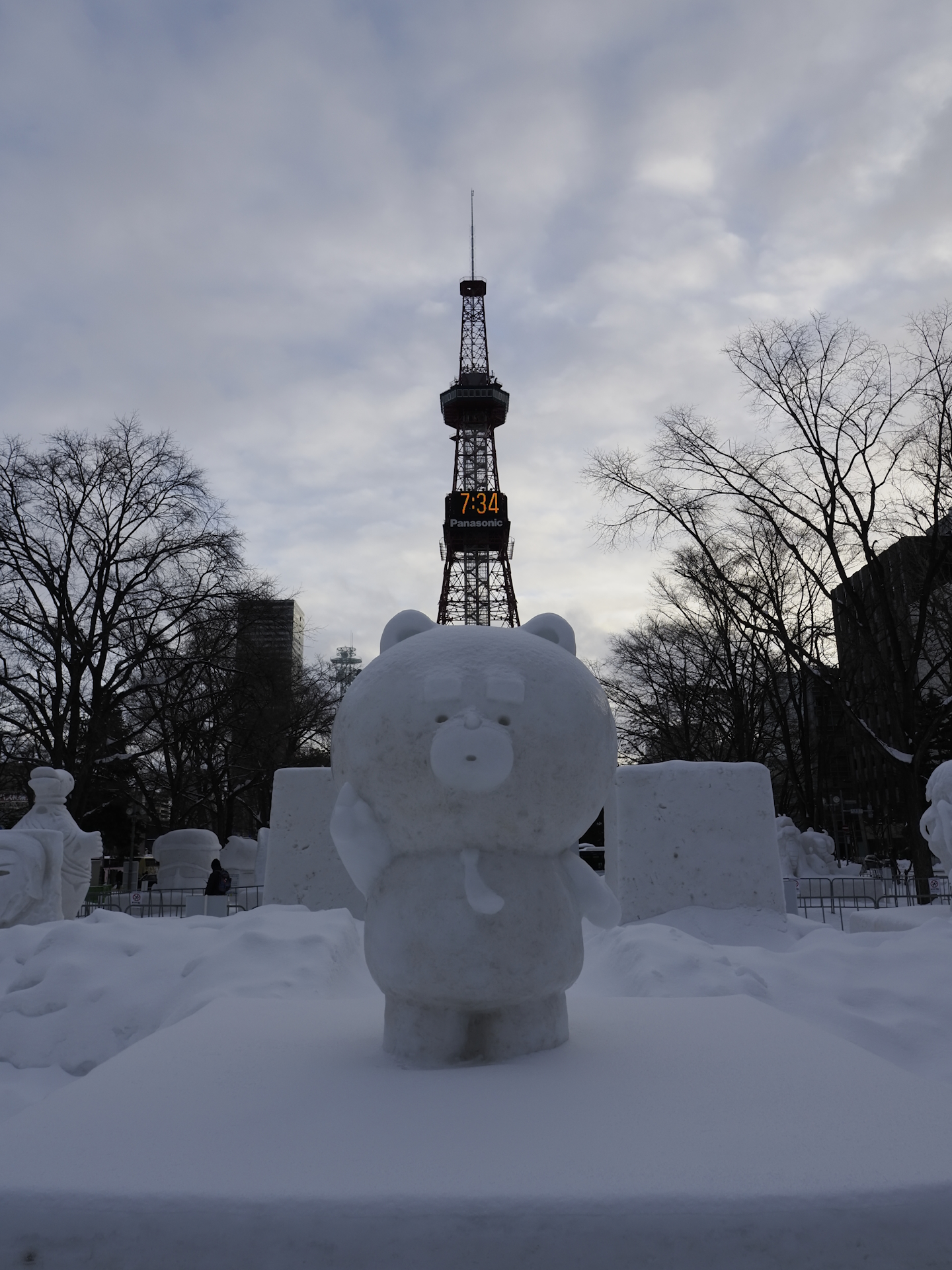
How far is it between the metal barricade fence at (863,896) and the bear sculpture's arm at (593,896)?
734cm

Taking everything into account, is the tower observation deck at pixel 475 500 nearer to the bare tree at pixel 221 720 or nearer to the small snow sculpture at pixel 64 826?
the bare tree at pixel 221 720

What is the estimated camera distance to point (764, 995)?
19.6 feet

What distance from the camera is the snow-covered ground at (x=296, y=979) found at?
5.35m

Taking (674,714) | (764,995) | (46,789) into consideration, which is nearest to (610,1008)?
(764,995)

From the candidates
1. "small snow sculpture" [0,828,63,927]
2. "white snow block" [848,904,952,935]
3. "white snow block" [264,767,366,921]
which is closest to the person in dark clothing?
"white snow block" [264,767,366,921]

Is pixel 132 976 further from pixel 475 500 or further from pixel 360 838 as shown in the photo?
pixel 475 500

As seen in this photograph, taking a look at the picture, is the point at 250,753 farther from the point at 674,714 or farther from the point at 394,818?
the point at 394,818

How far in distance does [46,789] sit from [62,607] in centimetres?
822

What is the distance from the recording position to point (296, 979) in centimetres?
581

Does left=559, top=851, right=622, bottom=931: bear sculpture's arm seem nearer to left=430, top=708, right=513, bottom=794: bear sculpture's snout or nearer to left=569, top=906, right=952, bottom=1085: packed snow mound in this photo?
left=430, top=708, right=513, bottom=794: bear sculpture's snout

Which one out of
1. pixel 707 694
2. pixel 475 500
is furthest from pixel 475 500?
pixel 707 694

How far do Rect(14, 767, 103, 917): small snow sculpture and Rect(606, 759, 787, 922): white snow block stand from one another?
6.10 metres

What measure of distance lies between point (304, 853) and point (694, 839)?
4550 millimetres

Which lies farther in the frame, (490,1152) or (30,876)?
(30,876)
